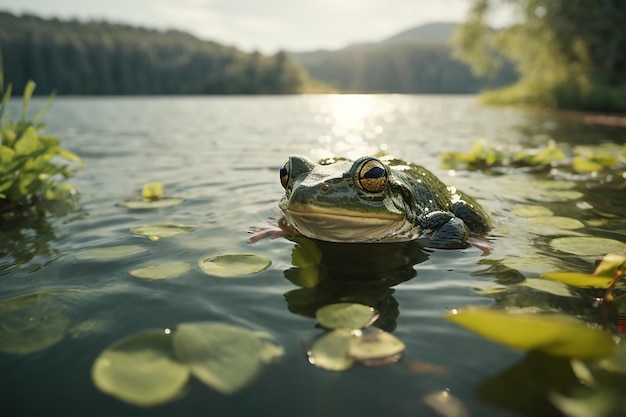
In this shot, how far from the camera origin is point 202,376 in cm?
201

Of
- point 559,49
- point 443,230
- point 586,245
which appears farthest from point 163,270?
point 559,49

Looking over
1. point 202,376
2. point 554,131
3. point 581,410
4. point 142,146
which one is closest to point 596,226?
point 581,410

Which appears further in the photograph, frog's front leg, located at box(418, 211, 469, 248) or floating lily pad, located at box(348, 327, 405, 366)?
frog's front leg, located at box(418, 211, 469, 248)

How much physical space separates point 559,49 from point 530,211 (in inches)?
1186

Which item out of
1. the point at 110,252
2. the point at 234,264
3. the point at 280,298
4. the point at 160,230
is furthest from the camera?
the point at 160,230

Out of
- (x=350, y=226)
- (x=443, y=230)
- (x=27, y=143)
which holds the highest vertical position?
(x=27, y=143)

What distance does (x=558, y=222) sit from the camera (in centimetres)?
467

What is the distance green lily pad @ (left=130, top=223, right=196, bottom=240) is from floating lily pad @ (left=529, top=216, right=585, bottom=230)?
3627 mm

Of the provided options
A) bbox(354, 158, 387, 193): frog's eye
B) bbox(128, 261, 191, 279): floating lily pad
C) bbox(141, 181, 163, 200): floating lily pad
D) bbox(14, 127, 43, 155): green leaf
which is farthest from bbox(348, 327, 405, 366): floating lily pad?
bbox(14, 127, 43, 155): green leaf

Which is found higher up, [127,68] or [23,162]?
[127,68]

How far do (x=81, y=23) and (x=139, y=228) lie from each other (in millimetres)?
219457

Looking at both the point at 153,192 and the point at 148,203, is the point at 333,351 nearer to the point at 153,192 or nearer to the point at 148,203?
the point at 148,203

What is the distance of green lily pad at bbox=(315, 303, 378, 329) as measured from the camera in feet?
8.06

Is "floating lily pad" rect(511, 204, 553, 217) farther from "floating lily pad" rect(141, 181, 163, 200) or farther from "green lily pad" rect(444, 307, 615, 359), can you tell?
"floating lily pad" rect(141, 181, 163, 200)
